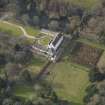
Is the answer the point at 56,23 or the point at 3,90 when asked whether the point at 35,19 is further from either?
the point at 3,90

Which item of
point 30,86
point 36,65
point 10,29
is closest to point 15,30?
point 10,29

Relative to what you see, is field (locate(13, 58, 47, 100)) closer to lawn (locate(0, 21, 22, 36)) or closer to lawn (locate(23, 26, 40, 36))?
lawn (locate(23, 26, 40, 36))

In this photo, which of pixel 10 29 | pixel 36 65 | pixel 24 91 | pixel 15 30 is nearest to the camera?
pixel 24 91

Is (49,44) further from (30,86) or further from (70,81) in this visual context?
(30,86)

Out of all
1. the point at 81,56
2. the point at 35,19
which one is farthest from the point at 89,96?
the point at 35,19

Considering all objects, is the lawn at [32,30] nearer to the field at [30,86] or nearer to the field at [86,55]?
the field at [30,86]

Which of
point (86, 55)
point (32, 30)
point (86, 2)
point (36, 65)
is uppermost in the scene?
point (86, 2)

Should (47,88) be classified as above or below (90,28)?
below
